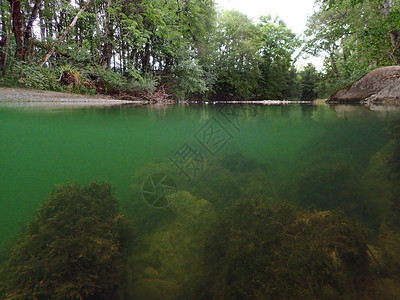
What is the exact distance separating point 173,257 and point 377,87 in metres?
9.36

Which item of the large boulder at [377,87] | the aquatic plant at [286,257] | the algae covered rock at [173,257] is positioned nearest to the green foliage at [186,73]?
the large boulder at [377,87]

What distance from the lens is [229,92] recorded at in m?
23.0

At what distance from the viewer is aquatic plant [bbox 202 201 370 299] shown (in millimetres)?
714

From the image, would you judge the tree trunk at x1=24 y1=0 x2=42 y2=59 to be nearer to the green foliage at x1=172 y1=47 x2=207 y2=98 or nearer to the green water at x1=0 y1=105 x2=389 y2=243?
the green foliage at x1=172 y1=47 x2=207 y2=98

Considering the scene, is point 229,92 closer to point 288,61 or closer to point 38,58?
point 288,61

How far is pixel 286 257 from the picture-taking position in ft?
2.61

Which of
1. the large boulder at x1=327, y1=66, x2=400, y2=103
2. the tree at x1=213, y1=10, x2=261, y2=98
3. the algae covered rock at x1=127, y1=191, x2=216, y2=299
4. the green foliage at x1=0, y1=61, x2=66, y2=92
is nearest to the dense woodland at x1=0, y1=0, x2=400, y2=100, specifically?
the green foliage at x1=0, y1=61, x2=66, y2=92

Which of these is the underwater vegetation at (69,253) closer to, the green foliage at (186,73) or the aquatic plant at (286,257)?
the aquatic plant at (286,257)

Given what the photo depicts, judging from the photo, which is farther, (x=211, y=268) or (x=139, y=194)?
(x=139, y=194)

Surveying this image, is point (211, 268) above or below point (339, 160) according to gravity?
below

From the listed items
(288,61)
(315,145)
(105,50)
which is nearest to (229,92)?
(288,61)

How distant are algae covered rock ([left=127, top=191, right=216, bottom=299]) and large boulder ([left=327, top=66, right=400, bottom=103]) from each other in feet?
25.7

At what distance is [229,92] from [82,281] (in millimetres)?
23503

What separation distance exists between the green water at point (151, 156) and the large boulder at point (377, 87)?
5.25 m
